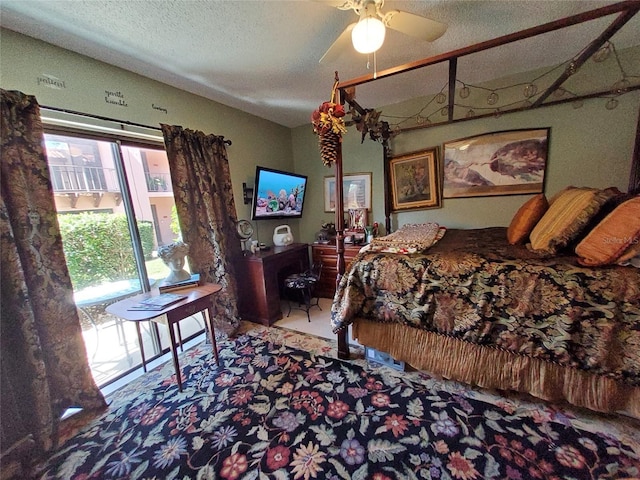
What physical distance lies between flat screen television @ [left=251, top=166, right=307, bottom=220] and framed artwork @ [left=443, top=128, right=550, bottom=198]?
75.7 inches

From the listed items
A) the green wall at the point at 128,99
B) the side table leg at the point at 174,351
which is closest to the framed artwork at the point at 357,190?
the green wall at the point at 128,99

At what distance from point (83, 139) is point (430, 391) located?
123 inches

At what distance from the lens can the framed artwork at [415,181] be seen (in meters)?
2.94

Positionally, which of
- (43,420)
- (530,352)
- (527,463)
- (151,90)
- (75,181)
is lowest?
(527,463)

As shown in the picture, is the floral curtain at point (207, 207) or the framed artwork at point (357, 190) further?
the framed artwork at point (357, 190)

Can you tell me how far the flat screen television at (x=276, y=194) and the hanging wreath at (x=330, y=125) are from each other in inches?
50.8

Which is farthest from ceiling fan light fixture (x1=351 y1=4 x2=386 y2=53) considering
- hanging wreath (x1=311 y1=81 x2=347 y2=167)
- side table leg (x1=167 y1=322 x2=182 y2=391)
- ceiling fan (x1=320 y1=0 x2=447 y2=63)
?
side table leg (x1=167 y1=322 x2=182 y2=391)

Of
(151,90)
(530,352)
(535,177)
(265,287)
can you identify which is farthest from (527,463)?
(151,90)

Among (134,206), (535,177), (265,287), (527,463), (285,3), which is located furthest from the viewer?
(265,287)

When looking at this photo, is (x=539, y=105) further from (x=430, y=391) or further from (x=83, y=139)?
(x=83, y=139)

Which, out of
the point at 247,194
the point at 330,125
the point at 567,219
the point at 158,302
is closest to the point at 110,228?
the point at 158,302

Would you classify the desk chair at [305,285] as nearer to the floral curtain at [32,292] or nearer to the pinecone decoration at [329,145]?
the pinecone decoration at [329,145]

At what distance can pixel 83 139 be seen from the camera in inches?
72.0

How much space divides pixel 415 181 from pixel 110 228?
10.6 feet
